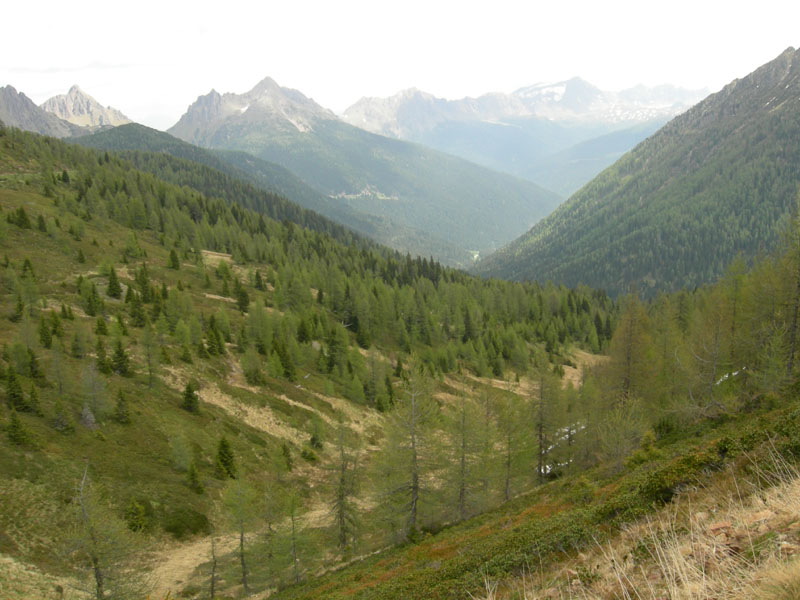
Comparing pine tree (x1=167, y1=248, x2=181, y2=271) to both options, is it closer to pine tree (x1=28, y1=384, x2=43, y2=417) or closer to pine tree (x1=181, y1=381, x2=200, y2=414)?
pine tree (x1=181, y1=381, x2=200, y2=414)

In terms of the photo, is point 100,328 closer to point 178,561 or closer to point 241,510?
point 178,561

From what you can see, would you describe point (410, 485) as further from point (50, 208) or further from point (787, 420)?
point (50, 208)

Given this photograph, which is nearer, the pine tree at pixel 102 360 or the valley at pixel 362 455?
the valley at pixel 362 455

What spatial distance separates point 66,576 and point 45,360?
26.8 meters

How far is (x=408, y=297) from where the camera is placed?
347ft

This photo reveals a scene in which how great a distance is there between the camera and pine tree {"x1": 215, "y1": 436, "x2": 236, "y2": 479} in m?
42.3

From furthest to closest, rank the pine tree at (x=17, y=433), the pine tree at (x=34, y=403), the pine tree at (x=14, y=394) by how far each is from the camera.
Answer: the pine tree at (x=34, y=403), the pine tree at (x=14, y=394), the pine tree at (x=17, y=433)

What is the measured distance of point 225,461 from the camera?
43.1 m

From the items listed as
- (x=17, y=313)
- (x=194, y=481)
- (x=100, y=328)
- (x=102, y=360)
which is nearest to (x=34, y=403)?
(x=102, y=360)

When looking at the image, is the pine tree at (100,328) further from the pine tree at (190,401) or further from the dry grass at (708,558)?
the dry grass at (708,558)

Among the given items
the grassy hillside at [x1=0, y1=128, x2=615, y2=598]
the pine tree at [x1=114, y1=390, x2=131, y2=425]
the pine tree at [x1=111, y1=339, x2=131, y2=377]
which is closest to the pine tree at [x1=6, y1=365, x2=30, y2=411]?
the grassy hillside at [x1=0, y1=128, x2=615, y2=598]

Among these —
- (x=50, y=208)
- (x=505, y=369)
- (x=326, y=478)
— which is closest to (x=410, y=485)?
(x=326, y=478)

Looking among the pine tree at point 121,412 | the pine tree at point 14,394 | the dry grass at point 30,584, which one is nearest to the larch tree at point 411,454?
the dry grass at point 30,584

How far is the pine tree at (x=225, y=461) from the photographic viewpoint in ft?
139
